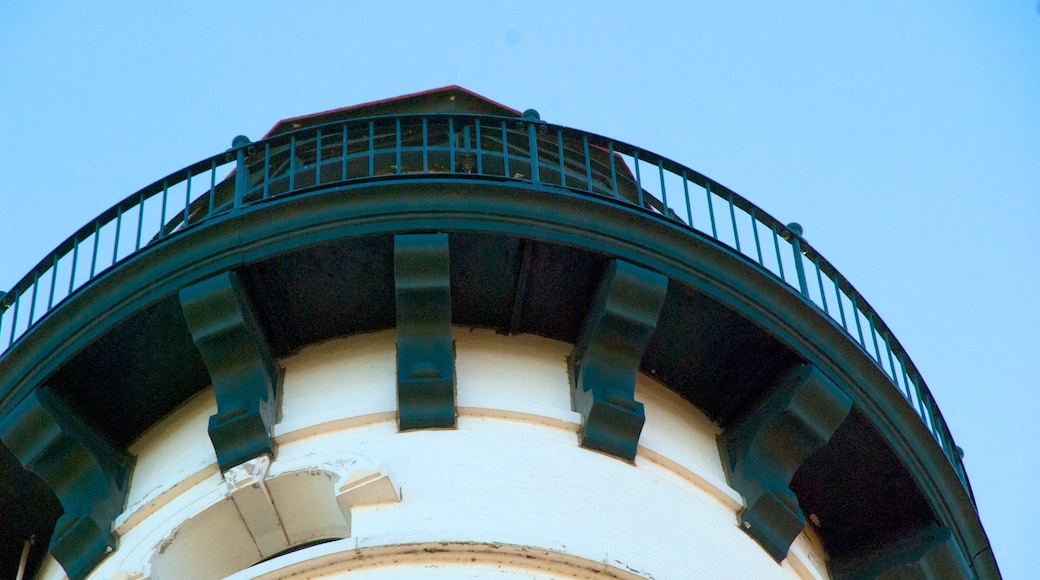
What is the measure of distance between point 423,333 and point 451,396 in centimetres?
49

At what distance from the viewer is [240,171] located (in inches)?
531

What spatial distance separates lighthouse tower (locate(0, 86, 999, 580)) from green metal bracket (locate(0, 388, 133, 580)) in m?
0.02

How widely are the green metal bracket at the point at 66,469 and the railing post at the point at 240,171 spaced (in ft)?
5.98

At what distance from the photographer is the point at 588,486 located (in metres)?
12.1

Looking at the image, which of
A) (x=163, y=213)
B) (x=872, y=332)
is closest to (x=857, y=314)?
(x=872, y=332)

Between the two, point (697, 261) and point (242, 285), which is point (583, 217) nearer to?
point (697, 261)

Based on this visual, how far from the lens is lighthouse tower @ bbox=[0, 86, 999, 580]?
40.0 ft

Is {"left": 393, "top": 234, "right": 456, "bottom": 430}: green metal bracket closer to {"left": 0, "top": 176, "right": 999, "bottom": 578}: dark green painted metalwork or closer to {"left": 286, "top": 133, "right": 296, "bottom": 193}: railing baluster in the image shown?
{"left": 0, "top": 176, "right": 999, "bottom": 578}: dark green painted metalwork

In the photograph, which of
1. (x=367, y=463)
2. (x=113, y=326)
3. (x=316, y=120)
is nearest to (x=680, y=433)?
(x=367, y=463)

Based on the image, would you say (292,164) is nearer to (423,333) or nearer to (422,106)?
(423,333)

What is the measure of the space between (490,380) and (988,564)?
3.96 metres

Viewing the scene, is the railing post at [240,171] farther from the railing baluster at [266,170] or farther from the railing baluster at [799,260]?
the railing baluster at [799,260]

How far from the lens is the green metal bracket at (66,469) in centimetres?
1245

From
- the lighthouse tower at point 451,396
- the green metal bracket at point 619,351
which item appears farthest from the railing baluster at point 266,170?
the green metal bracket at point 619,351
